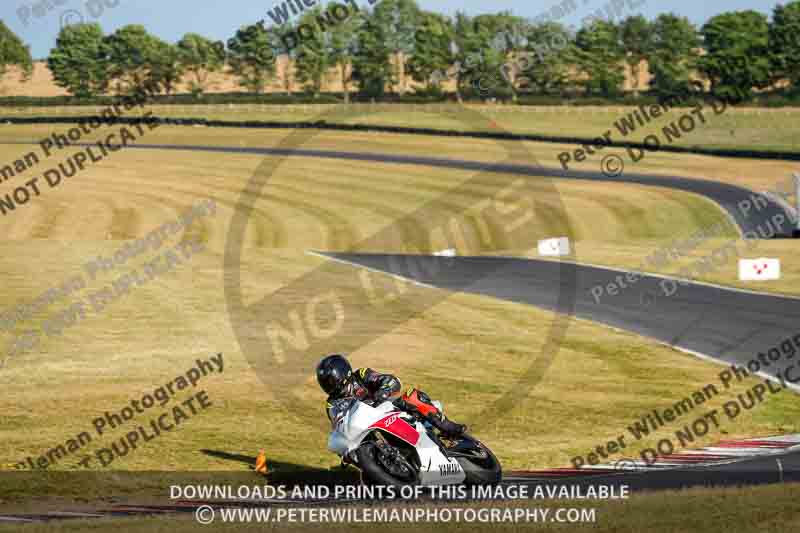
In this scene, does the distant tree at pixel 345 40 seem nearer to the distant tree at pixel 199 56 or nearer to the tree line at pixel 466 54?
the tree line at pixel 466 54

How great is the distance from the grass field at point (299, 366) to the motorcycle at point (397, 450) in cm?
347

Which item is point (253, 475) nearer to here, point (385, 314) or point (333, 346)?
point (333, 346)

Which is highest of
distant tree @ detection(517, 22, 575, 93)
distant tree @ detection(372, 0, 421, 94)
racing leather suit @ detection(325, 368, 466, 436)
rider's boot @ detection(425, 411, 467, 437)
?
distant tree @ detection(372, 0, 421, 94)

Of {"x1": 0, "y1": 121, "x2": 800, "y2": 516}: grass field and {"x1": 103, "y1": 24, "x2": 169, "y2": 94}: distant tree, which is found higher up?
{"x1": 103, "y1": 24, "x2": 169, "y2": 94}: distant tree

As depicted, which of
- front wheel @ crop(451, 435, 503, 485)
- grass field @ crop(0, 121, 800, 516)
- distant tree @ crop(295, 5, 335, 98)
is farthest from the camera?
distant tree @ crop(295, 5, 335, 98)

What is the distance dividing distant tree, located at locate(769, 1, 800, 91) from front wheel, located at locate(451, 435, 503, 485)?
117 m

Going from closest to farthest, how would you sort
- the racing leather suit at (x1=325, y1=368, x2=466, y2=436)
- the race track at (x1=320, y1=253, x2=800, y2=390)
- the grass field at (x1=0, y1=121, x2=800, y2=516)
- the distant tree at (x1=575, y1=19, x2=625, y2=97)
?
the racing leather suit at (x1=325, y1=368, x2=466, y2=436) < the grass field at (x1=0, y1=121, x2=800, y2=516) < the race track at (x1=320, y1=253, x2=800, y2=390) < the distant tree at (x1=575, y1=19, x2=625, y2=97)

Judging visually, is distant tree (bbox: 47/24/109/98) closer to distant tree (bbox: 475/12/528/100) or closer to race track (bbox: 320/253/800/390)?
distant tree (bbox: 475/12/528/100)

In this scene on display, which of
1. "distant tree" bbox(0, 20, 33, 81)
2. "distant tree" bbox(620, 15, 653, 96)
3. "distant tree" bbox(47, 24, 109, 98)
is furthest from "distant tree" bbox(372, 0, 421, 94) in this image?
"distant tree" bbox(0, 20, 33, 81)

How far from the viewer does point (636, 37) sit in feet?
537

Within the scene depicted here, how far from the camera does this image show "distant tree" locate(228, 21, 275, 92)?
137500mm

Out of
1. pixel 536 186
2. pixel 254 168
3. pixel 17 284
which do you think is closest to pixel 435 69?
pixel 254 168

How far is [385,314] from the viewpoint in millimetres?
30203

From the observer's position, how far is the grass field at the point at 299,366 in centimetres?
1733
